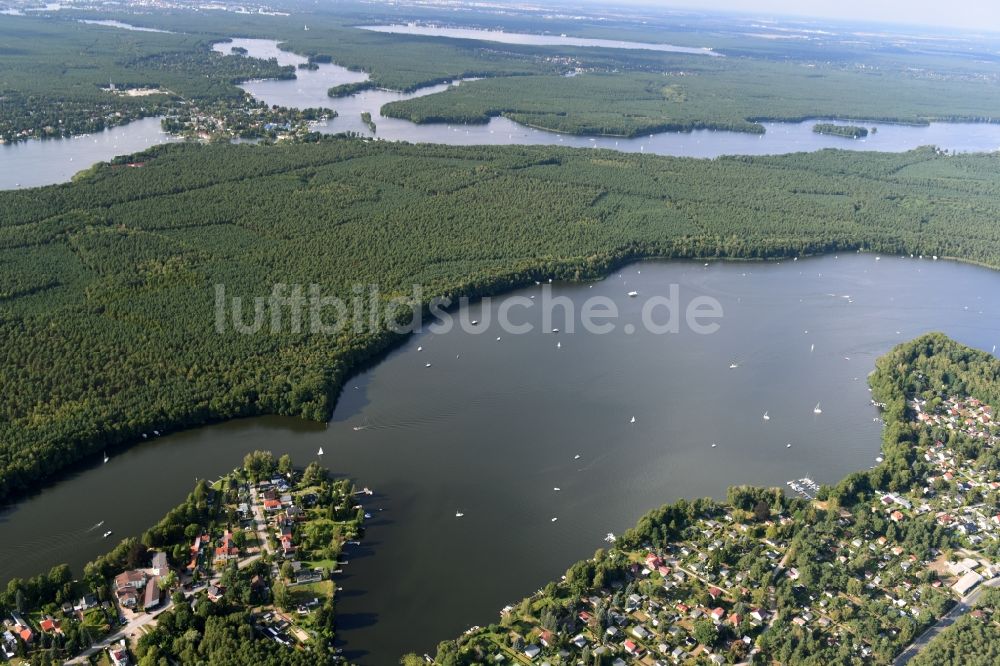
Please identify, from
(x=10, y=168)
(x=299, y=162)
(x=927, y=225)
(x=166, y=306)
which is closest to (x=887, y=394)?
(x=927, y=225)

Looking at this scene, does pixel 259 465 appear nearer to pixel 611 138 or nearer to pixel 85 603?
pixel 85 603

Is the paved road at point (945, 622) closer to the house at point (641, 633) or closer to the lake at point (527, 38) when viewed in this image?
the house at point (641, 633)

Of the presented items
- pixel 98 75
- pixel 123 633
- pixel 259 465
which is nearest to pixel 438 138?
pixel 98 75

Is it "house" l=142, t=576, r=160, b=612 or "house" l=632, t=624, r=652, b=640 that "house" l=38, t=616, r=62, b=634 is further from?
"house" l=632, t=624, r=652, b=640

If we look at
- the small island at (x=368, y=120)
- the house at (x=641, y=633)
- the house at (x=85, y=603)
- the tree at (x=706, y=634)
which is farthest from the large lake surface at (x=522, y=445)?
the small island at (x=368, y=120)

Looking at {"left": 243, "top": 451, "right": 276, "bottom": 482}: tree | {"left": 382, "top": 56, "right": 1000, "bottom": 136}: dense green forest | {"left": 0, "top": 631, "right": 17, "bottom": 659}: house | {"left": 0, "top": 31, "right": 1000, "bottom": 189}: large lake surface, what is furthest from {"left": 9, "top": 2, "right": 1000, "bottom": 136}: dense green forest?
{"left": 0, "top": 631, "right": 17, "bottom": 659}: house

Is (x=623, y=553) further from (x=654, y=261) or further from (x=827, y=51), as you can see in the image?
(x=827, y=51)
